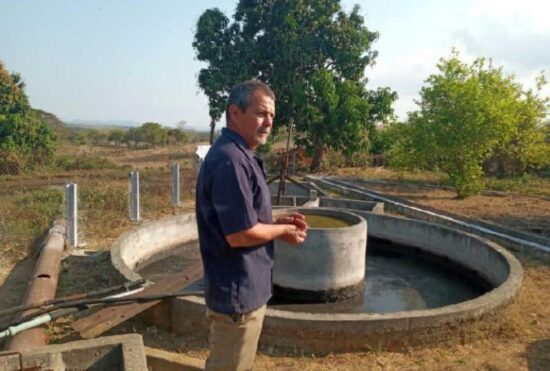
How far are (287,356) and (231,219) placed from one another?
3380 mm

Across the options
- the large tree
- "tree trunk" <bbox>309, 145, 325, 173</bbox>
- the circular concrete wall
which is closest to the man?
the circular concrete wall

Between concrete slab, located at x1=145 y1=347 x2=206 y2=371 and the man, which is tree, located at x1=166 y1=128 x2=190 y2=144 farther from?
the man

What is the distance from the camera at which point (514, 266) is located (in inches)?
278

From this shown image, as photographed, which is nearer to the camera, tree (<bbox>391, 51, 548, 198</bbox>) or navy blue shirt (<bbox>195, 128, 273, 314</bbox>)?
navy blue shirt (<bbox>195, 128, 273, 314</bbox>)

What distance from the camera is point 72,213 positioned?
29.2 feet

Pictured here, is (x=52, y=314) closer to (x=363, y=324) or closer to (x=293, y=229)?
(x=363, y=324)

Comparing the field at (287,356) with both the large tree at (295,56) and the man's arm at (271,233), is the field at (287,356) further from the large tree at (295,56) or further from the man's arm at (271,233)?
the large tree at (295,56)

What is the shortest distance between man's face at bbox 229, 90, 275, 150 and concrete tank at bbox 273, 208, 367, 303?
493 cm

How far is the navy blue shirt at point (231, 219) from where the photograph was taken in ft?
7.10

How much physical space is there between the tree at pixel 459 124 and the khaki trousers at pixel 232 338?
14821 mm

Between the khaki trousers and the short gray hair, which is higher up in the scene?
the short gray hair

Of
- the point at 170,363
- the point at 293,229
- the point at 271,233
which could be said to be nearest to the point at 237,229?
the point at 271,233

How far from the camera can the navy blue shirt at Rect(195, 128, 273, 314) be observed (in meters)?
2.16

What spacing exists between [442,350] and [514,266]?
2592mm
